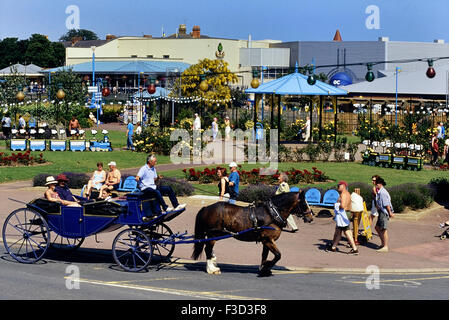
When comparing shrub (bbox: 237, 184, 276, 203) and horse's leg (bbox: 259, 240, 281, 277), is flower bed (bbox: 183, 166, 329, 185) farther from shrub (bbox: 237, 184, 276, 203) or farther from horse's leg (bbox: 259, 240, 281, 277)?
horse's leg (bbox: 259, 240, 281, 277)

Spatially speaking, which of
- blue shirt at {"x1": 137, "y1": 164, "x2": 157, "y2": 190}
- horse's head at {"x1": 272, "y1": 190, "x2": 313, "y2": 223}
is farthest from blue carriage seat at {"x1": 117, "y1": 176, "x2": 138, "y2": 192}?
horse's head at {"x1": 272, "y1": 190, "x2": 313, "y2": 223}

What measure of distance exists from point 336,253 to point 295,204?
3544 millimetres

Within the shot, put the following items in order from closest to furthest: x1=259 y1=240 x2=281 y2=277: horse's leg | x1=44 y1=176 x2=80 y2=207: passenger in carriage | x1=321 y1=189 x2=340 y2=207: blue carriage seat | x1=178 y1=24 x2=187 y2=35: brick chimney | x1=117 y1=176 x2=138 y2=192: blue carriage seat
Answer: x1=259 y1=240 x2=281 y2=277: horse's leg, x1=44 y1=176 x2=80 y2=207: passenger in carriage, x1=321 y1=189 x2=340 y2=207: blue carriage seat, x1=117 y1=176 x2=138 y2=192: blue carriage seat, x1=178 y1=24 x2=187 y2=35: brick chimney

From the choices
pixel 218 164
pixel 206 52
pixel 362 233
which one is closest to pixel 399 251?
pixel 362 233

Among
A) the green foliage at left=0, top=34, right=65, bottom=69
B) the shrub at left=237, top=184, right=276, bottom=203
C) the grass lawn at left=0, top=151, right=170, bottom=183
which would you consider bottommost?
the shrub at left=237, top=184, right=276, bottom=203

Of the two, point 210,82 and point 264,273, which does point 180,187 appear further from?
point 210,82

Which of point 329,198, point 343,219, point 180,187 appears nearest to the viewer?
point 343,219

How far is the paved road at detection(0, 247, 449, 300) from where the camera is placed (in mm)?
11797

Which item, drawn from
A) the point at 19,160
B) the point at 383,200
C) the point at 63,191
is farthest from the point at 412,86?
the point at 63,191

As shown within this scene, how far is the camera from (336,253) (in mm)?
16359

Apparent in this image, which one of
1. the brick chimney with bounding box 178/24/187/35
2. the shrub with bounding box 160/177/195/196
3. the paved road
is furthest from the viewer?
the brick chimney with bounding box 178/24/187/35

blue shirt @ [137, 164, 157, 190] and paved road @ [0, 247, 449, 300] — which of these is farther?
blue shirt @ [137, 164, 157, 190]
